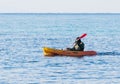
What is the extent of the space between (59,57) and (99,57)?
327 cm

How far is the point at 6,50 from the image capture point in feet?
185

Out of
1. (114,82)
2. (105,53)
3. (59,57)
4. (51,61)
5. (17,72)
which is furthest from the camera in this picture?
(105,53)

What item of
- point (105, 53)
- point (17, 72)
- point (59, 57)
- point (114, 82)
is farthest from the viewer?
point (105, 53)

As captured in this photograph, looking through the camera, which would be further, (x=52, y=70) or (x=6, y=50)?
(x=6, y=50)

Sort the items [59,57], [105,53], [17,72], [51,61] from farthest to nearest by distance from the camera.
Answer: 1. [105,53]
2. [59,57]
3. [51,61]
4. [17,72]

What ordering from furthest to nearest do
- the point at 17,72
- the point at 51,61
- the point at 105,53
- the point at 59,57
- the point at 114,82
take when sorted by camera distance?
the point at 105,53 → the point at 59,57 → the point at 51,61 → the point at 17,72 → the point at 114,82

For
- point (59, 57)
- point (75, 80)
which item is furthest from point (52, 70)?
point (59, 57)

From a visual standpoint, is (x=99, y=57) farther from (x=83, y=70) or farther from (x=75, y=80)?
(x=75, y=80)

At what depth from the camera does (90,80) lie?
35.1 meters

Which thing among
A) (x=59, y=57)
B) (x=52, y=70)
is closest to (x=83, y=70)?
(x=52, y=70)

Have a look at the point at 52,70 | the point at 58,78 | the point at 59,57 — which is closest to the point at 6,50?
the point at 59,57

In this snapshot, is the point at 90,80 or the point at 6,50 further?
the point at 6,50

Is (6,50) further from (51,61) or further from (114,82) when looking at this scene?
(114,82)

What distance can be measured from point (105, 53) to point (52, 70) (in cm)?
1348
